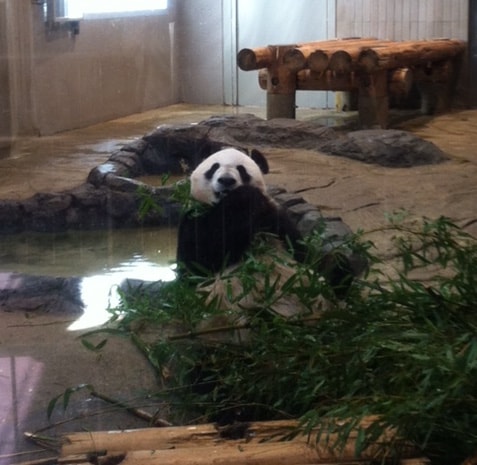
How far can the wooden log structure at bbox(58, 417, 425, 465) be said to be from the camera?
2203 mm

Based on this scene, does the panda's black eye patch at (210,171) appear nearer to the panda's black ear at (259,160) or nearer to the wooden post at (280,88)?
the panda's black ear at (259,160)

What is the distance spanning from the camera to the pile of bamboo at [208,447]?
221 cm

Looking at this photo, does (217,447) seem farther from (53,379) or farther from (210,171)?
(210,171)

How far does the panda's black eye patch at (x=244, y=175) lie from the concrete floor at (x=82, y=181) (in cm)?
76

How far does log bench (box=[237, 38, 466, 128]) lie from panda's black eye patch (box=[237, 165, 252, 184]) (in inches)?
79.8

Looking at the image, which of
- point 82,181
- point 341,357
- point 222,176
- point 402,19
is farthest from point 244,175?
point 402,19

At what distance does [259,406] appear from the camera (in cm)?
259

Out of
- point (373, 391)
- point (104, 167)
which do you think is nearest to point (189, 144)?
point (104, 167)

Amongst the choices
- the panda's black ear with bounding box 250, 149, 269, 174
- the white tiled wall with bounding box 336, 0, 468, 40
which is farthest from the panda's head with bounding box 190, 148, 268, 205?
the white tiled wall with bounding box 336, 0, 468, 40

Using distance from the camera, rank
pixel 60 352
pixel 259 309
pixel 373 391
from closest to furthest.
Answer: pixel 373 391, pixel 259 309, pixel 60 352

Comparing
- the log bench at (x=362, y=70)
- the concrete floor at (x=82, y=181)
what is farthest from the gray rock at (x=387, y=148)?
the log bench at (x=362, y=70)

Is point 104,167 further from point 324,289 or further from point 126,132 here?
point 324,289

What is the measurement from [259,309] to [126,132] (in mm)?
3192

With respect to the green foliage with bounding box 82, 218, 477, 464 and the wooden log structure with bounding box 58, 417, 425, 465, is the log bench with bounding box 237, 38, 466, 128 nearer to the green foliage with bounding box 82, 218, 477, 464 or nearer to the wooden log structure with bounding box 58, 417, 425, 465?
the green foliage with bounding box 82, 218, 477, 464
